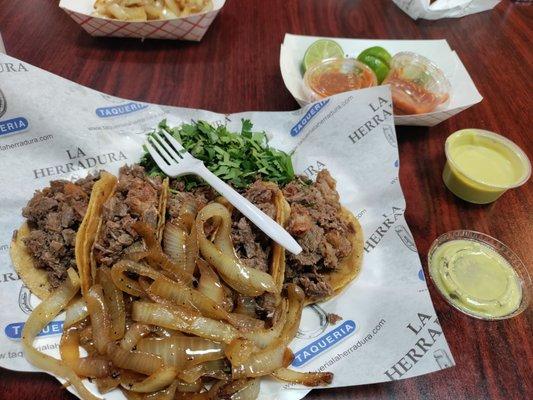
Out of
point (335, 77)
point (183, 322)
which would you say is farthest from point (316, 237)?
point (335, 77)

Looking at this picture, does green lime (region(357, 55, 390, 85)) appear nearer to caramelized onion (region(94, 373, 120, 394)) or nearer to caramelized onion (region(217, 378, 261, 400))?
caramelized onion (region(217, 378, 261, 400))

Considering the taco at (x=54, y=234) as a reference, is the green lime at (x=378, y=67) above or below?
below

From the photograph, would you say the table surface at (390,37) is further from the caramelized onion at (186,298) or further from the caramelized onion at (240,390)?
the caramelized onion at (186,298)

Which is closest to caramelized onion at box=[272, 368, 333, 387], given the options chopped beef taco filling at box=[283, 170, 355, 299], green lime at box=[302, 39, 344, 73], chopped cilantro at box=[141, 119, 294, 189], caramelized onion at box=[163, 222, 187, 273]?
chopped beef taco filling at box=[283, 170, 355, 299]

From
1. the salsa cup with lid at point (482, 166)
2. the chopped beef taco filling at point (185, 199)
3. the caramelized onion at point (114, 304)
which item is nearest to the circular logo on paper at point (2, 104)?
the chopped beef taco filling at point (185, 199)

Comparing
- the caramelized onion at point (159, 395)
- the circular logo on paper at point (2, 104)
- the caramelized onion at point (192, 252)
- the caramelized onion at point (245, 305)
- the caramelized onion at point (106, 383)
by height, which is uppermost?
the circular logo on paper at point (2, 104)

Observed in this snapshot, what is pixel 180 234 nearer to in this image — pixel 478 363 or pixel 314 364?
pixel 314 364

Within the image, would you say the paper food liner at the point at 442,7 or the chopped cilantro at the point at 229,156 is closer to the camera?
the chopped cilantro at the point at 229,156

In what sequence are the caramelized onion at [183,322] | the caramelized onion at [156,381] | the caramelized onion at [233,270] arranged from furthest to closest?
the caramelized onion at [233,270], the caramelized onion at [183,322], the caramelized onion at [156,381]
